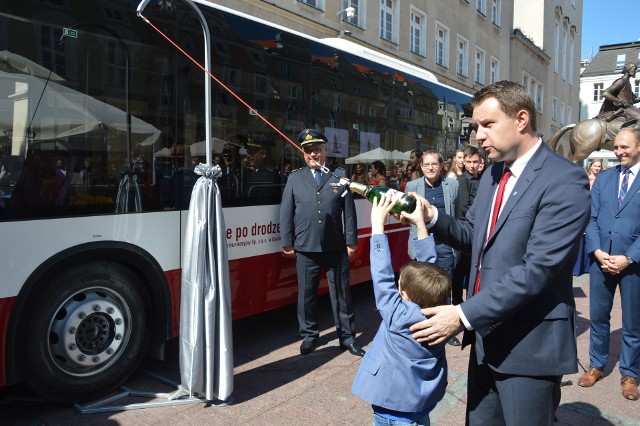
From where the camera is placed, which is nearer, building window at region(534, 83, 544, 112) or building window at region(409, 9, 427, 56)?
building window at region(409, 9, 427, 56)

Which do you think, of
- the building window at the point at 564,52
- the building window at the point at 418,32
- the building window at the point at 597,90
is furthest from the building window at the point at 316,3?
the building window at the point at 597,90

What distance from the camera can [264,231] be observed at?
5.10 metres

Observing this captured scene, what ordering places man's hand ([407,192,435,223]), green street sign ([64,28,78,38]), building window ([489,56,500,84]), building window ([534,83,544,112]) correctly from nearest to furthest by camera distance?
man's hand ([407,192,435,223]) < green street sign ([64,28,78,38]) < building window ([489,56,500,84]) < building window ([534,83,544,112])

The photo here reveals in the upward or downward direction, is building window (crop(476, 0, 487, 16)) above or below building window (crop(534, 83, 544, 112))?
above

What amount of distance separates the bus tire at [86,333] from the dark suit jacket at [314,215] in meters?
1.55

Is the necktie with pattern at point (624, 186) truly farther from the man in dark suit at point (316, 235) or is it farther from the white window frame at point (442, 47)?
the white window frame at point (442, 47)

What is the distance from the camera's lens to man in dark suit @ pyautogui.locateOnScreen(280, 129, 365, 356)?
502cm

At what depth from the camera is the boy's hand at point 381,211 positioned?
7.30 ft

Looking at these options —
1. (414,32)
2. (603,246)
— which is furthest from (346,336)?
(414,32)

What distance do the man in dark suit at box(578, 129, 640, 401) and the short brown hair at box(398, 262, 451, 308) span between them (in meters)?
2.59

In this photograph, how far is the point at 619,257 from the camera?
13.9 ft

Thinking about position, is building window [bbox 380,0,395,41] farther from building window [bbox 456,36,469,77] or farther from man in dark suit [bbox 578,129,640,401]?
man in dark suit [bbox 578,129,640,401]

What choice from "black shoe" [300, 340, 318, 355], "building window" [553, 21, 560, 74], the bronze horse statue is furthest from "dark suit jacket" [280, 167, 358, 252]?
"building window" [553, 21, 560, 74]

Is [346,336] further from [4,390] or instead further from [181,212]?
[4,390]
